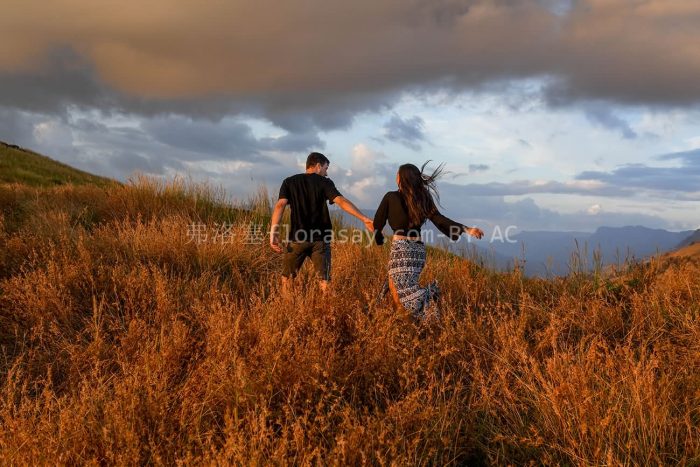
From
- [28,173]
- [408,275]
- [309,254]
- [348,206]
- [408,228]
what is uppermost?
[28,173]

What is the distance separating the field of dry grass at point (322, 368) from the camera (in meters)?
3.00

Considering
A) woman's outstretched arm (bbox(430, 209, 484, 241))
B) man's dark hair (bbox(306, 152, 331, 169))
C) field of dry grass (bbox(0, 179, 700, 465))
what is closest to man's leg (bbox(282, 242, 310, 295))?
field of dry grass (bbox(0, 179, 700, 465))

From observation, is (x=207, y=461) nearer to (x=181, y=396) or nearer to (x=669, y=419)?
(x=181, y=396)

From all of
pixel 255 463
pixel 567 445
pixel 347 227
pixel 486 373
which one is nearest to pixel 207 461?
pixel 255 463

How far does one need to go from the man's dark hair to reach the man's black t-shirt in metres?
0.13

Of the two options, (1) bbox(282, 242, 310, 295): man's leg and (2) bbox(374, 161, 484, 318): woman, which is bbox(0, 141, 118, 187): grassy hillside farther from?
(2) bbox(374, 161, 484, 318): woman

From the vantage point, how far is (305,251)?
19.2 ft

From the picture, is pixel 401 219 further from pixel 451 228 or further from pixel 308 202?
pixel 308 202

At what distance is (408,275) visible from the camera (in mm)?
5020

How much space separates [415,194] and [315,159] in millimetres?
1509

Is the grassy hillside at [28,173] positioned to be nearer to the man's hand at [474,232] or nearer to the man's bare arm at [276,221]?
the man's bare arm at [276,221]

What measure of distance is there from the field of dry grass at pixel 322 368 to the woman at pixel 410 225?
297 mm

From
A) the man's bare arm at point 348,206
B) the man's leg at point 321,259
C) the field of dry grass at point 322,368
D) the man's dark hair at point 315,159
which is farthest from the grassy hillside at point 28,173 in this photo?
the man's bare arm at point 348,206

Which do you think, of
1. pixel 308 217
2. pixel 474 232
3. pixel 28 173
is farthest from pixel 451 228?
pixel 28 173
